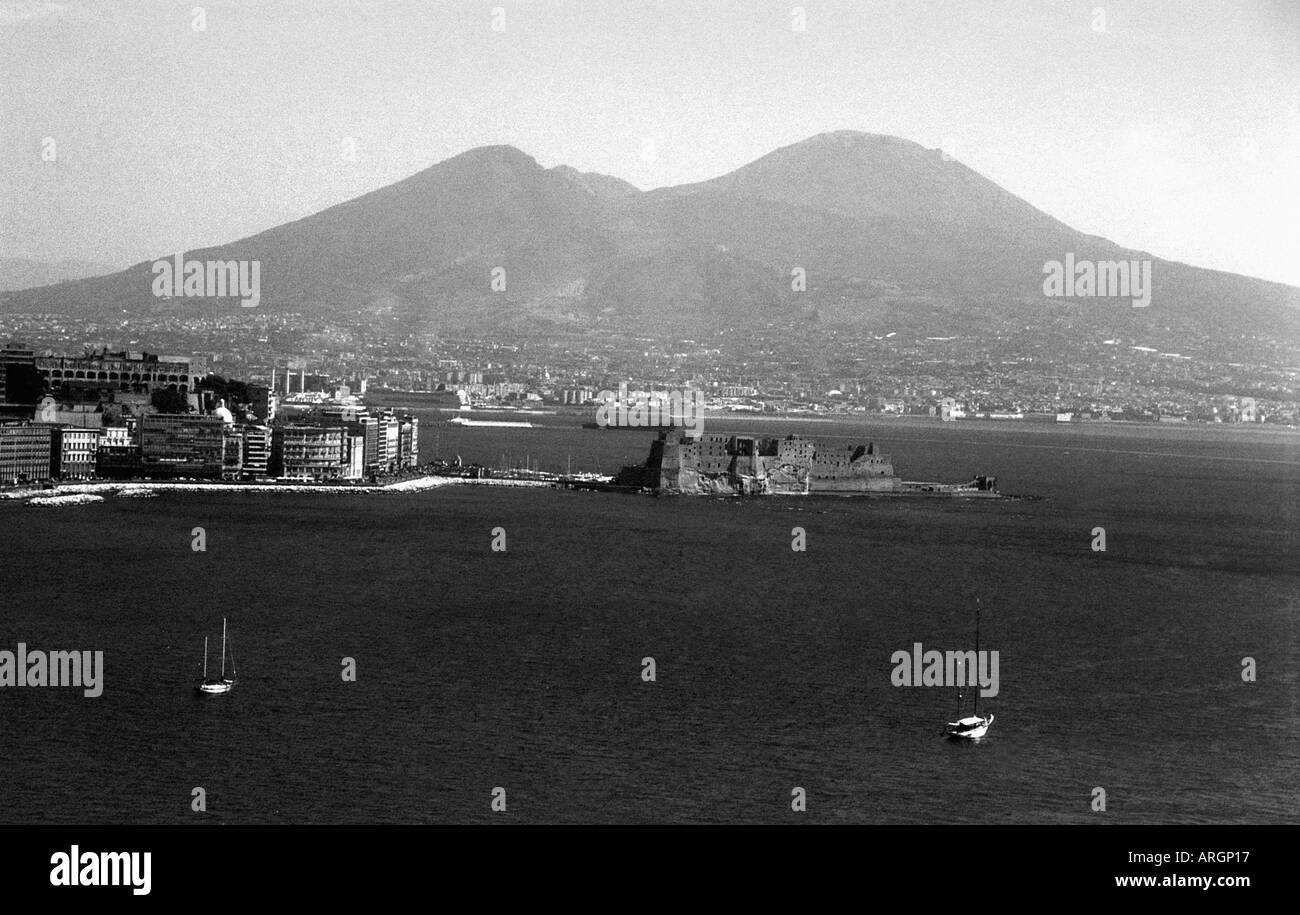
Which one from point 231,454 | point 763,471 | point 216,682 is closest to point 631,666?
point 216,682

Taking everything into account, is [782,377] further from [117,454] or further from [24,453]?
[24,453]

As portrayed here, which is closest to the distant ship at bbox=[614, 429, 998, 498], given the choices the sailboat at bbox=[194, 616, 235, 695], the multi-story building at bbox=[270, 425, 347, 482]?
the multi-story building at bbox=[270, 425, 347, 482]

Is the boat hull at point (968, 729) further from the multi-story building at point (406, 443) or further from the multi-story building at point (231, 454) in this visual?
the multi-story building at point (406, 443)
